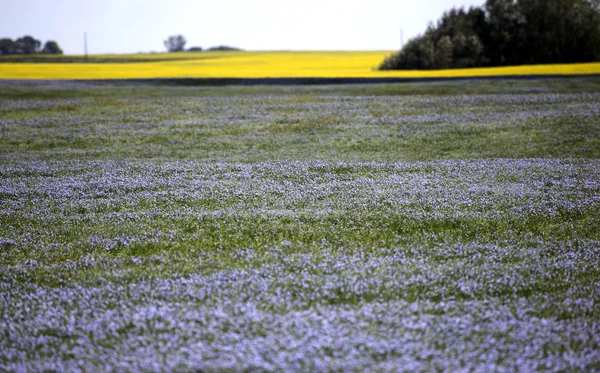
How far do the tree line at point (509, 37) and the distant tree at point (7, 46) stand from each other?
60.5 m

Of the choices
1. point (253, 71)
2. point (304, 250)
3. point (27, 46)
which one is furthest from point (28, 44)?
point (304, 250)

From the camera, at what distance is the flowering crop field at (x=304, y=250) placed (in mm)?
4289

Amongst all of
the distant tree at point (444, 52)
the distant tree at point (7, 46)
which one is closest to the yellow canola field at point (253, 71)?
the distant tree at point (444, 52)

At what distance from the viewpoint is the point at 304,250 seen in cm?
635

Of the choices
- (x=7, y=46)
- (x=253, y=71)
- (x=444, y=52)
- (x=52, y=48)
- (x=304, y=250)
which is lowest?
(x=304, y=250)

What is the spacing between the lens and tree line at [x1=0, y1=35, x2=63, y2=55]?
7509cm

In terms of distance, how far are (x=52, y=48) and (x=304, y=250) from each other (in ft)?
268

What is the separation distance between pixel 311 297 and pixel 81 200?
4978 millimetres

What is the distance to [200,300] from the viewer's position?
200 inches

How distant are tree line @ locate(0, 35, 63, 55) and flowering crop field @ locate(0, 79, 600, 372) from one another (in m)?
70.1

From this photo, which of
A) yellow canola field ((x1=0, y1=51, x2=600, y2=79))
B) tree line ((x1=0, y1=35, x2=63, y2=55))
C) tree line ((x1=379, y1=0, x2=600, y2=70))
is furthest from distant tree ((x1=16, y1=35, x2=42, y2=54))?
tree line ((x1=379, y1=0, x2=600, y2=70))

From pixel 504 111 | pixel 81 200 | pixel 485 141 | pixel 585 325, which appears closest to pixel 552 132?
pixel 485 141

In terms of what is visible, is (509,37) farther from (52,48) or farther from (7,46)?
(7,46)

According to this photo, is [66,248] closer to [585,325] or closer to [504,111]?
[585,325]
